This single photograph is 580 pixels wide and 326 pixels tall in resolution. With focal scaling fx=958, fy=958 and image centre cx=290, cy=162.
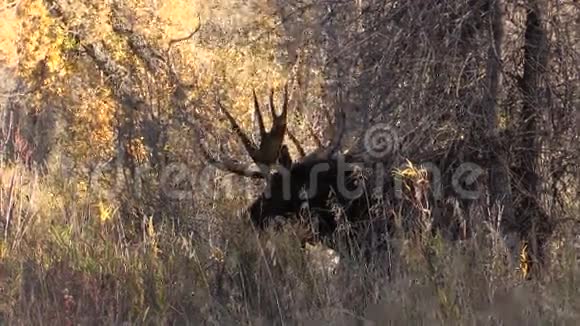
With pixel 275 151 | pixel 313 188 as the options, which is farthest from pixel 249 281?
pixel 275 151

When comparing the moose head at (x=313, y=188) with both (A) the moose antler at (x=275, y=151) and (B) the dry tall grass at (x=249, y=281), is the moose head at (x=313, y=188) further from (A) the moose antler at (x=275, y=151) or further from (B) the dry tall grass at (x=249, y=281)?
(B) the dry tall grass at (x=249, y=281)

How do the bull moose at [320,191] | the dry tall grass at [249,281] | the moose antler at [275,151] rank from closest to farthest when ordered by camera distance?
the dry tall grass at [249,281] < the bull moose at [320,191] < the moose antler at [275,151]

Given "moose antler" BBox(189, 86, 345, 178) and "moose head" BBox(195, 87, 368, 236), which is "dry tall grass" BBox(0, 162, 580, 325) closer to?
"moose head" BBox(195, 87, 368, 236)

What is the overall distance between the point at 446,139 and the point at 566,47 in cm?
106

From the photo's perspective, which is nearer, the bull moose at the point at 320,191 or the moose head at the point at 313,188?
A: the bull moose at the point at 320,191

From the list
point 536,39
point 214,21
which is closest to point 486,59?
point 536,39

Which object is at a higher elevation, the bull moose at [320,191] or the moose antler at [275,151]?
the moose antler at [275,151]

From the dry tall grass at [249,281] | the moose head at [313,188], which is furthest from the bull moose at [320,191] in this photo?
the dry tall grass at [249,281]

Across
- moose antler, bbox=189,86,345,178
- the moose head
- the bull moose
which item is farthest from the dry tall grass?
moose antler, bbox=189,86,345,178

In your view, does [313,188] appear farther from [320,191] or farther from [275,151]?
[275,151]

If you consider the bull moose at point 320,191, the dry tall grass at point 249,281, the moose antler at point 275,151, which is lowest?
the dry tall grass at point 249,281

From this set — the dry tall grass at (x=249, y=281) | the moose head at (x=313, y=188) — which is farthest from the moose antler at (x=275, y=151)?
the dry tall grass at (x=249, y=281)

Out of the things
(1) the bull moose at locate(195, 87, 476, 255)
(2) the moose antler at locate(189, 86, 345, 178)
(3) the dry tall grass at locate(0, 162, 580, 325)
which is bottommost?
(3) the dry tall grass at locate(0, 162, 580, 325)

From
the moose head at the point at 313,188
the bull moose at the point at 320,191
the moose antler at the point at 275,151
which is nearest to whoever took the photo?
the bull moose at the point at 320,191
